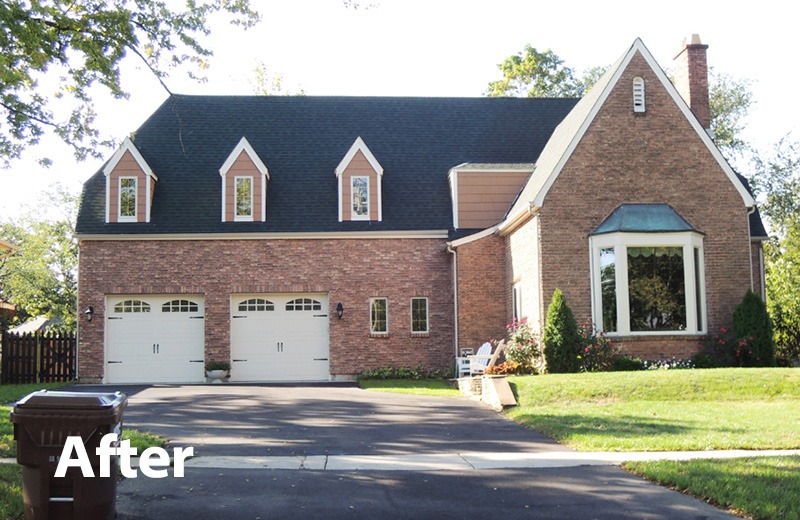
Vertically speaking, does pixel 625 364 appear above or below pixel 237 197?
below

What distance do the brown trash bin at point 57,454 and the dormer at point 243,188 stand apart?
17.5 meters

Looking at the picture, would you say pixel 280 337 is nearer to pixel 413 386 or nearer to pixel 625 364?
pixel 413 386

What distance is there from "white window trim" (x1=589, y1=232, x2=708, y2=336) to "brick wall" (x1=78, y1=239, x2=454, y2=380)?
18.0 feet

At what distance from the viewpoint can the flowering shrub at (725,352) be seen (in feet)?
61.9

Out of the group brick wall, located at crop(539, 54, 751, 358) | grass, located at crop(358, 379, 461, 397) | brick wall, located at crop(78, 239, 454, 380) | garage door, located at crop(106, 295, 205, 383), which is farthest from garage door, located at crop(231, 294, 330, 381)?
brick wall, located at crop(539, 54, 751, 358)

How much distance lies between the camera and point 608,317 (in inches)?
765

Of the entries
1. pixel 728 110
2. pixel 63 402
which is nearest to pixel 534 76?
pixel 728 110

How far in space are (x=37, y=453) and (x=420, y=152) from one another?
809 inches

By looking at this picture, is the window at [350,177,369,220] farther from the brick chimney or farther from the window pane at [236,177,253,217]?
the brick chimney

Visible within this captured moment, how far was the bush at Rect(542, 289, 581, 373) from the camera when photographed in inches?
729

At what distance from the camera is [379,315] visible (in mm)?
24156

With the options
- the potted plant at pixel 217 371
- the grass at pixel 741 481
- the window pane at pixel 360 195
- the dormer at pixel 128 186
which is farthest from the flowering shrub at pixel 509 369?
the dormer at pixel 128 186

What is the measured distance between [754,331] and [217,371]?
1380 cm

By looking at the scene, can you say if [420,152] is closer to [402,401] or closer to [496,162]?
[496,162]
